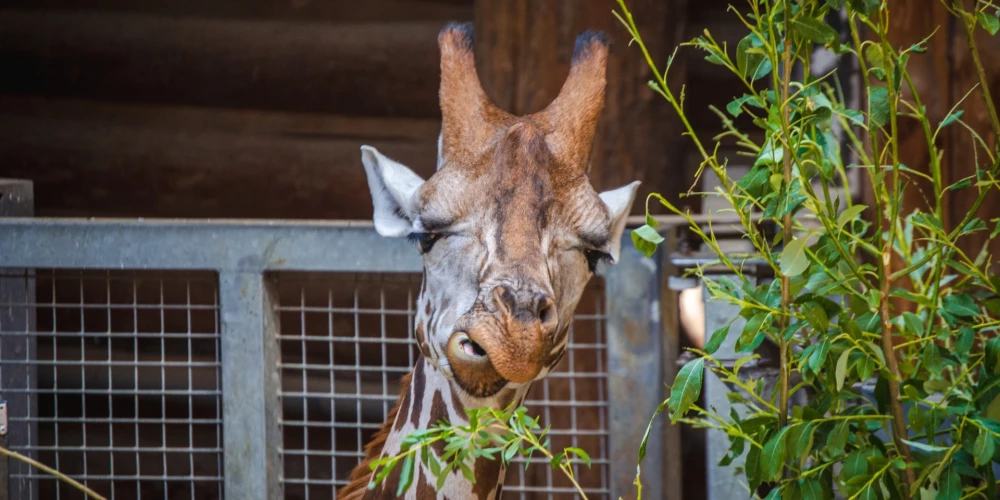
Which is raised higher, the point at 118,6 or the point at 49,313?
the point at 118,6

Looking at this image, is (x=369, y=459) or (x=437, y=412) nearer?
(x=437, y=412)

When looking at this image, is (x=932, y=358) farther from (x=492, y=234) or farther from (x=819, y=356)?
(x=492, y=234)

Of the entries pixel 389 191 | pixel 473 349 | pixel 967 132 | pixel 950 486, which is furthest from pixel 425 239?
pixel 967 132

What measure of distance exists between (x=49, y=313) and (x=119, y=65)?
0.89 meters

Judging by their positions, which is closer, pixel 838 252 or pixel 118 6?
pixel 838 252

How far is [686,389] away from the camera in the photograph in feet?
4.86

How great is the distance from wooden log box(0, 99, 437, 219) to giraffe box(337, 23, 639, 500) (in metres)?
1.71

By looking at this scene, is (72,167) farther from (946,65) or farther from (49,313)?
(946,65)

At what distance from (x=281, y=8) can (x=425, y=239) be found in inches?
79.2

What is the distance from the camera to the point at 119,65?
355cm

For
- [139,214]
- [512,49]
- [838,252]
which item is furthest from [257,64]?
[838,252]

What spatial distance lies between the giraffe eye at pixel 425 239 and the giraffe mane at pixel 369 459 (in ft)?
1.12

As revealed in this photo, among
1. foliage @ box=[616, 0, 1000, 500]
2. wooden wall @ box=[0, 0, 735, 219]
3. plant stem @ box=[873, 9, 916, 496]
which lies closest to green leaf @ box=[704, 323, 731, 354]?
foliage @ box=[616, 0, 1000, 500]

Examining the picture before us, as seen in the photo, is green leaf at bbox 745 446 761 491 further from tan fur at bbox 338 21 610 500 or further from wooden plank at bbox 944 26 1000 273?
wooden plank at bbox 944 26 1000 273
